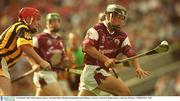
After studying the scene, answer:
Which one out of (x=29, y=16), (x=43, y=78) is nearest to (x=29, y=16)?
(x=29, y=16)

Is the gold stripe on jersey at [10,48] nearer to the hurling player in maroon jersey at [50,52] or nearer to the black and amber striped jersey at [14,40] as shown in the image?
the black and amber striped jersey at [14,40]

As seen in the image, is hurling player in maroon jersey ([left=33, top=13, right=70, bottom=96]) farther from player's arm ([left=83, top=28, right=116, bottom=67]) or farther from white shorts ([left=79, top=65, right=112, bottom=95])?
player's arm ([left=83, top=28, right=116, bottom=67])

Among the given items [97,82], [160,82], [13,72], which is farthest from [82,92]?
[160,82]

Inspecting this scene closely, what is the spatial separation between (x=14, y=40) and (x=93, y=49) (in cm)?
113

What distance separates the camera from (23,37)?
38.2ft

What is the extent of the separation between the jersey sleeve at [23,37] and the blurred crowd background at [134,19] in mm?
7026

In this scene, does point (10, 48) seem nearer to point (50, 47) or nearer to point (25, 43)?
point (25, 43)

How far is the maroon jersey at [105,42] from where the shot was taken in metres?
11.7

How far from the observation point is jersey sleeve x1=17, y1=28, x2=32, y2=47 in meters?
11.6

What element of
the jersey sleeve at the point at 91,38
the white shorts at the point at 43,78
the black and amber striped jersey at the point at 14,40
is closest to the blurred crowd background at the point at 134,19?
the white shorts at the point at 43,78

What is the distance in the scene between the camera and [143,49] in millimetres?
19547

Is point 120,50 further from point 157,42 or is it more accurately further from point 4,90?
point 157,42

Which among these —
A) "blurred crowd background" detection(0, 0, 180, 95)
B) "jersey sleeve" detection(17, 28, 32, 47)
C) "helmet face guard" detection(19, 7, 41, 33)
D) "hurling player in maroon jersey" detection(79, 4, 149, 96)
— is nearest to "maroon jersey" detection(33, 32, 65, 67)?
"helmet face guard" detection(19, 7, 41, 33)

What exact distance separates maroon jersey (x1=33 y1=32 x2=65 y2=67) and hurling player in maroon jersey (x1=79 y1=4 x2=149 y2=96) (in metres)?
2.03
